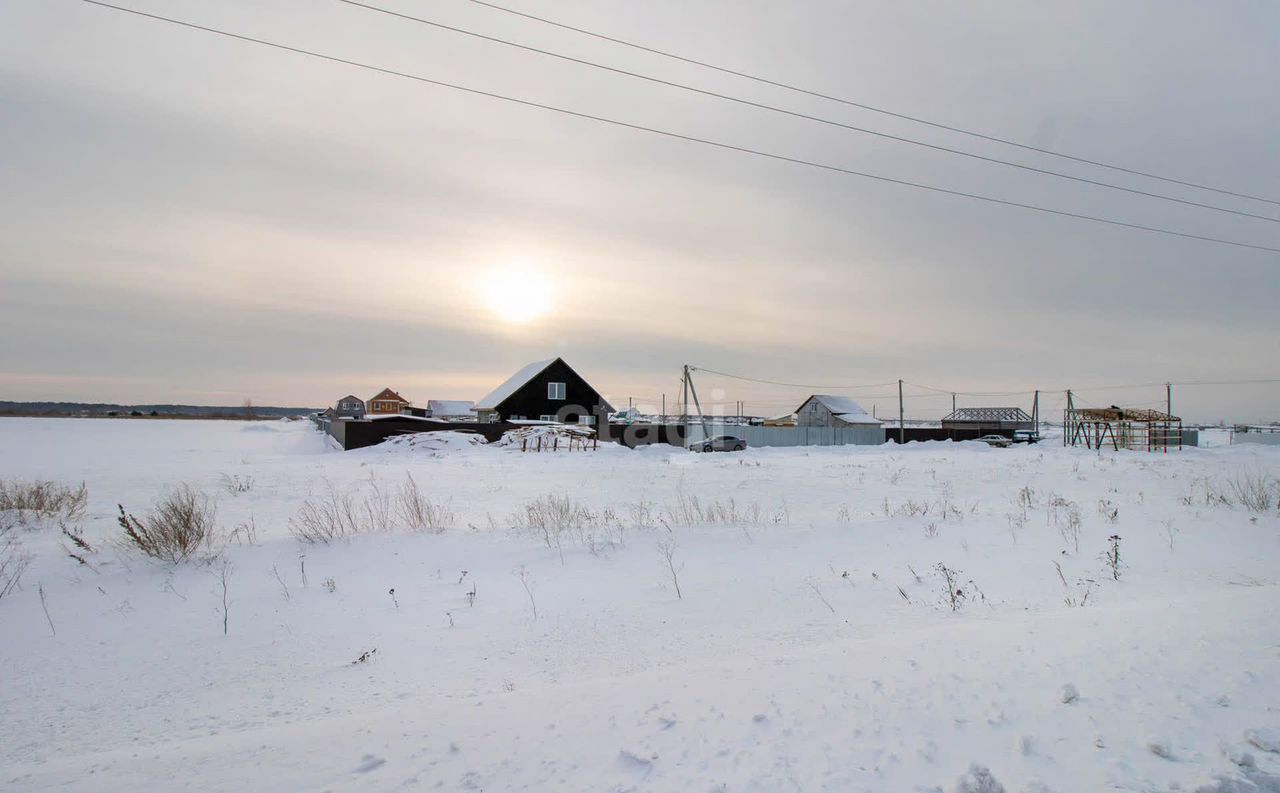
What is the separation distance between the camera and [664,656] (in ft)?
16.1

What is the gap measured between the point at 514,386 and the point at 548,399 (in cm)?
297

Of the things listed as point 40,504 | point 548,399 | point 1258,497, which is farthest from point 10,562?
point 548,399

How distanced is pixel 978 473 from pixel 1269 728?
1958 centimetres

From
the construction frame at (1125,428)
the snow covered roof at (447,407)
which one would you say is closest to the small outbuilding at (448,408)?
the snow covered roof at (447,407)

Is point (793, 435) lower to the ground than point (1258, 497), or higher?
higher

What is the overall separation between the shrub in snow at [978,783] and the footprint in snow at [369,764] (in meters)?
2.53

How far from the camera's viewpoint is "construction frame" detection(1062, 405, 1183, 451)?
107 ft

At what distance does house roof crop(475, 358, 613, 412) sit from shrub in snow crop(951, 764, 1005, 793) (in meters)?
44.5

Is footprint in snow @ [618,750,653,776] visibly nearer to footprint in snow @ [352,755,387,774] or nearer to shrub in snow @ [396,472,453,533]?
footprint in snow @ [352,755,387,774]

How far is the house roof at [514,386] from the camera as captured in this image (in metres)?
46.2

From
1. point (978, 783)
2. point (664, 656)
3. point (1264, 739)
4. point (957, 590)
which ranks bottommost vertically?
point (664, 656)

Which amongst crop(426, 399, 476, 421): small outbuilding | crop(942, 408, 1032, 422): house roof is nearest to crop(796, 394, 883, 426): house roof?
crop(942, 408, 1032, 422): house roof

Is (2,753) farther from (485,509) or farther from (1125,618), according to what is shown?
(485,509)

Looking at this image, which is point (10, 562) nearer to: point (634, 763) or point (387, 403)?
point (634, 763)
